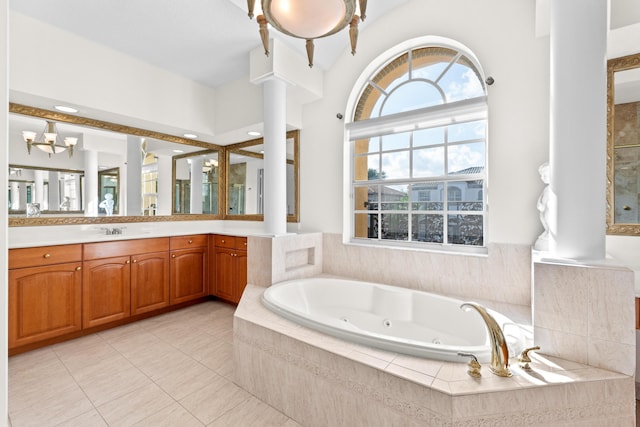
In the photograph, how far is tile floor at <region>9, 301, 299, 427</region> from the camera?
1.69 metres

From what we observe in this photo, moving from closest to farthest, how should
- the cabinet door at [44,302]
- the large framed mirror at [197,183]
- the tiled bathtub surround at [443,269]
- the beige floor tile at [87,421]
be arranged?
the beige floor tile at [87,421], the tiled bathtub surround at [443,269], the cabinet door at [44,302], the large framed mirror at [197,183]

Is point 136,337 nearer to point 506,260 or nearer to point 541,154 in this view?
point 506,260

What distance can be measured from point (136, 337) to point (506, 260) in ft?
10.5

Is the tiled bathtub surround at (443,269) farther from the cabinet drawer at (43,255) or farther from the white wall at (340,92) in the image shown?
the cabinet drawer at (43,255)

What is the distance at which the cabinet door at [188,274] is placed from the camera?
3357 mm

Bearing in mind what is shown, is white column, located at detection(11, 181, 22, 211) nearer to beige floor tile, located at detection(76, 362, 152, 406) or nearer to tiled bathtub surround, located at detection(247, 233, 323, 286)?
beige floor tile, located at detection(76, 362, 152, 406)

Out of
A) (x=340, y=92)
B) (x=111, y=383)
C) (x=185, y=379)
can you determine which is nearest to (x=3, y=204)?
(x=185, y=379)

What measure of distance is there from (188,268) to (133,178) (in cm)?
121

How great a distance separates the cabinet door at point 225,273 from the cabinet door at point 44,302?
52.8 inches

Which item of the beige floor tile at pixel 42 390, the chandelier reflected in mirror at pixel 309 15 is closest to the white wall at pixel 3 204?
the chandelier reflected in mirror at pixel 309 15

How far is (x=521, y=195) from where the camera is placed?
2.18 m

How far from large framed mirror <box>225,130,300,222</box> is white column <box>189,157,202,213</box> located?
1.16 ft

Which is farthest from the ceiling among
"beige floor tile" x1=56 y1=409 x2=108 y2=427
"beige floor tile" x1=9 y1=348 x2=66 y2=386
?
"beige floor tile" x1=56 y1=409 x2=108 y2=427

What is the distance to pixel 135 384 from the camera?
2004mm
